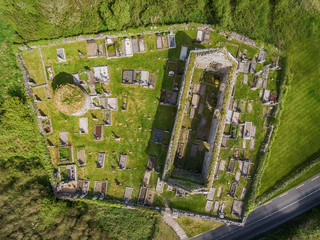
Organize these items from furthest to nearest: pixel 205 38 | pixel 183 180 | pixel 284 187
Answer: pixel 284 187 < pixel 205 38 < pixel 183 180

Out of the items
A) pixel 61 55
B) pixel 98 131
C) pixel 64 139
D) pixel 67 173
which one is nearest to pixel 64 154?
pixel 64 139

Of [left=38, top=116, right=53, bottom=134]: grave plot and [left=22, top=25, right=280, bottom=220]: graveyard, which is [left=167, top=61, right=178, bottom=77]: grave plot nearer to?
[left=22, top=25, right=280, bottom=220]: graveyard

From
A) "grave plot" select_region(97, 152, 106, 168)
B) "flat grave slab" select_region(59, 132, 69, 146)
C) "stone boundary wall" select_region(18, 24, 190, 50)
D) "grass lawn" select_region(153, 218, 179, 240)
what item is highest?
"stone boundary wall" select_region(18, 24, 190, 50)

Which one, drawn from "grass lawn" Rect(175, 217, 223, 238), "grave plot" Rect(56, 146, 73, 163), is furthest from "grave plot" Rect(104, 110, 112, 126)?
"grass lawn" Rect(175, 217, 223, 238)

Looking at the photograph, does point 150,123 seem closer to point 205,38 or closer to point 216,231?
point 205,38

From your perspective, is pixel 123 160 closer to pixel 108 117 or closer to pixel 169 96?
A: pixel 108 117

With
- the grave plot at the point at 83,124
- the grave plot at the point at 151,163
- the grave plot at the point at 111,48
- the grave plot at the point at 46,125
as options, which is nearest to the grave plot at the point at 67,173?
the grave plot at the point at 83,124

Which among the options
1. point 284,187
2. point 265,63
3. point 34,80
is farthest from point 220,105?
point 34,80
